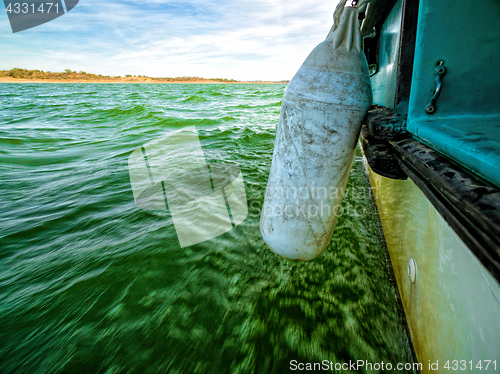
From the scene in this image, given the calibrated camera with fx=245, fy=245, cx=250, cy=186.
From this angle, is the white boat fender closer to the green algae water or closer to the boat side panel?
the boat side panel

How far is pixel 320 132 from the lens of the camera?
170cm

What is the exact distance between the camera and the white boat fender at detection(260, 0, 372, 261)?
5.42 feet

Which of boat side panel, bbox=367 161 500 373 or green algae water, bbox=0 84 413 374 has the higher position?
boat side panel, bbox=367 161 500 373

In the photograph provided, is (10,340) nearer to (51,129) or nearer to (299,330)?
(299,330)

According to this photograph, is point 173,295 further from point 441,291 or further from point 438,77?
point 438,77

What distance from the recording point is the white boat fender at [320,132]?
1653mm

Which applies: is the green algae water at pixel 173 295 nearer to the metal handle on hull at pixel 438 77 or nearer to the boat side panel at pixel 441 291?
the boat side panel at pixel 441 291

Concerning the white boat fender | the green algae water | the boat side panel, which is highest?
the white boat fender

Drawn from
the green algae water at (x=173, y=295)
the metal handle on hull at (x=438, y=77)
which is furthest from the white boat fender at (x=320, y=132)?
the green algae water at (x=173, y=295)

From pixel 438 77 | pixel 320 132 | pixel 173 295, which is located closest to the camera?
pixel 438 77

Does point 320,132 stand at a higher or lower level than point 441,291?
higher

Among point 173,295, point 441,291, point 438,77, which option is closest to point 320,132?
Result: point 438,77

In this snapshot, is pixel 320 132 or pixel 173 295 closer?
pixel 320 132

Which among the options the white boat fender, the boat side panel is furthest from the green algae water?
the white boat fender
